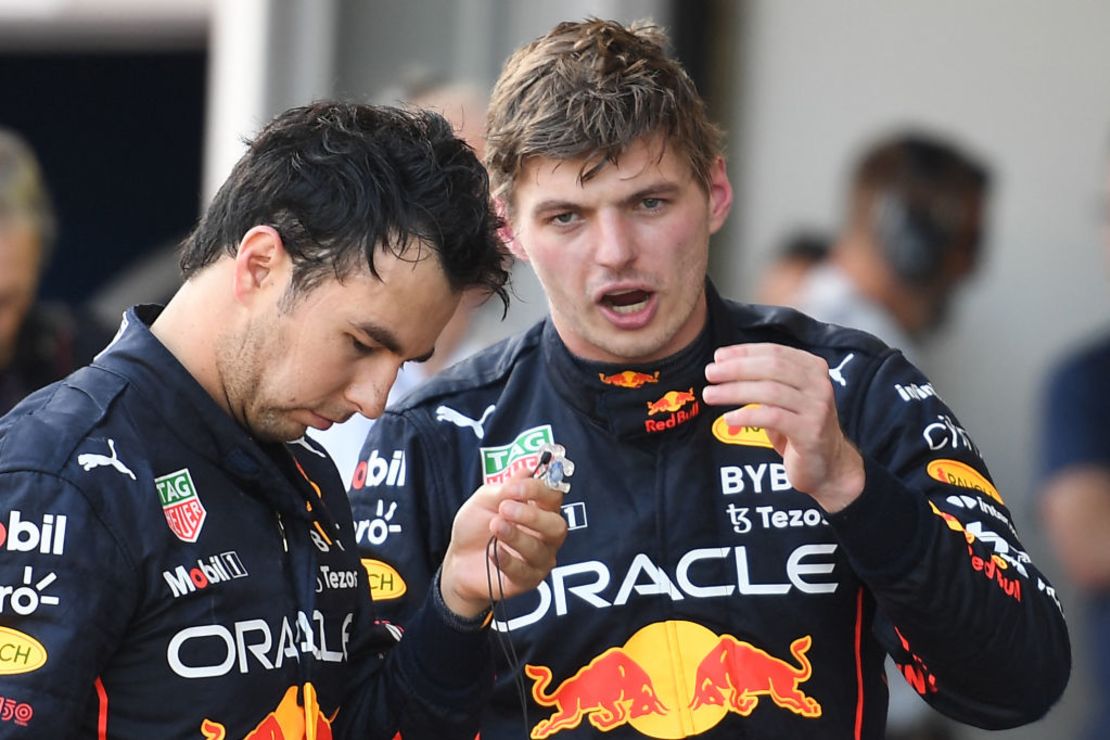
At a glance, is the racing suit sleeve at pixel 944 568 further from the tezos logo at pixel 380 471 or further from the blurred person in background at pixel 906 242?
the blurred person in background at pixel 906 242

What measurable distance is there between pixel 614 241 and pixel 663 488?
0.38m

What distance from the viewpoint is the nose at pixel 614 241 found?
9.13 feet

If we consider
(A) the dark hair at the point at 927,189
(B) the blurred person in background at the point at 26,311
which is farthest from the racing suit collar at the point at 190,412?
(A) the dark hair at the point at 927,189

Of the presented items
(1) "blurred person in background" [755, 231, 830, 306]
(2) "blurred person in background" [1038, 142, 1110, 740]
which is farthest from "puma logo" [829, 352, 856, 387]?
(1) "blurred person in background" [755, 231, 830, 306]

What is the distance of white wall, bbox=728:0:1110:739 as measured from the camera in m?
5.59

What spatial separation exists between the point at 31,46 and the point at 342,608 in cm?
729

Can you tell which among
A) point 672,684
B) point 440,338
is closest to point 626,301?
point 672,684

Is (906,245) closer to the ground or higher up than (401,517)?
higher up

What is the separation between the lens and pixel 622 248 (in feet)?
9.14

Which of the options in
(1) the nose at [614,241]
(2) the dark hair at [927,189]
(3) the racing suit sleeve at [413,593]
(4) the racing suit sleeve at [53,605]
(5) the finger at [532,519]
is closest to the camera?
(4) the racing suit sleeve at [53,605]

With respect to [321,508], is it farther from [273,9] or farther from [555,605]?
[273,9]

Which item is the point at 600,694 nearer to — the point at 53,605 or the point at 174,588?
the point at 174,588

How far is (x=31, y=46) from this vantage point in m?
9.20

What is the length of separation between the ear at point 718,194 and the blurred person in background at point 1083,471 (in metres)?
1.56
